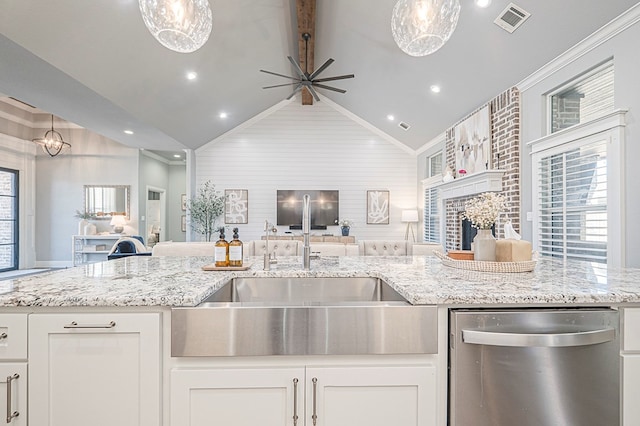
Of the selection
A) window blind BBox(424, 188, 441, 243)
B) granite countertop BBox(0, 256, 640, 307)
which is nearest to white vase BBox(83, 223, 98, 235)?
granite countertop BBox(0, 256, 640, 307)

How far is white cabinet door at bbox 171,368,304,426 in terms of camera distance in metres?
1.09

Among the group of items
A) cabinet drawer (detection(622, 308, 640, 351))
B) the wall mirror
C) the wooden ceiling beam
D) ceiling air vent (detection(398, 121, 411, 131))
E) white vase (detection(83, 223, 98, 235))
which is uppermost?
the wooden ceiling beam

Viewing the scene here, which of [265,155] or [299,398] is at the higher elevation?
[265,155]

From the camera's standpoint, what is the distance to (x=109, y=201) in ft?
24.9

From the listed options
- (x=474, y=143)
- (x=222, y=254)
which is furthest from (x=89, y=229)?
(x=474, y=143)

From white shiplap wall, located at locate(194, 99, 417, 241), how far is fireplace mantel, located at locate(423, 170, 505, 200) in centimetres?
215

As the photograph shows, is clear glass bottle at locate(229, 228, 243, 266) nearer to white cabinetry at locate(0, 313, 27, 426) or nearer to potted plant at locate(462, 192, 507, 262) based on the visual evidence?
white cabinetry at locate(0, 313, 27, 426)

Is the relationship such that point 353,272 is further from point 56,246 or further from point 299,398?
point 56,246

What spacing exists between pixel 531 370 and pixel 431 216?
6.18 meters

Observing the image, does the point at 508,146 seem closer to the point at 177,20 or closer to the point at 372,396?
the point at 177,20

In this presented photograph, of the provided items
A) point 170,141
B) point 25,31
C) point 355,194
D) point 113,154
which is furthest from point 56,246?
point 355,194

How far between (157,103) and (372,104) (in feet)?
12.9

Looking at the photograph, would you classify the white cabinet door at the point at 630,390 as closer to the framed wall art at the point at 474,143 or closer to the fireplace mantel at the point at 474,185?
the fireplace mantel at the point at 474,185

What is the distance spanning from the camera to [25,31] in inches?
117
